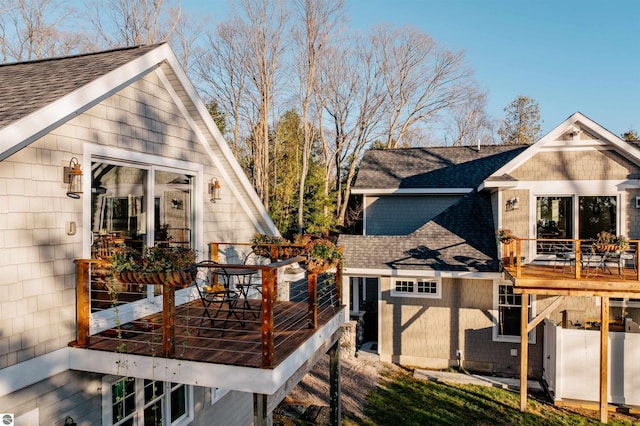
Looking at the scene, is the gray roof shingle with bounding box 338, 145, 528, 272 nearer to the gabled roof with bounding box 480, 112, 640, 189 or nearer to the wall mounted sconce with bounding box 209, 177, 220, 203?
the gabled roof with bounding box 480, 112, 640, 189

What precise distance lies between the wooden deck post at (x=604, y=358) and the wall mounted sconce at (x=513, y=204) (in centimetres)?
315

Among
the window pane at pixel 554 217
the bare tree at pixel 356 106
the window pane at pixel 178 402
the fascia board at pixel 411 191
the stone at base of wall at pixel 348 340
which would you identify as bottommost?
the stone at base of wall at pixel 348 340

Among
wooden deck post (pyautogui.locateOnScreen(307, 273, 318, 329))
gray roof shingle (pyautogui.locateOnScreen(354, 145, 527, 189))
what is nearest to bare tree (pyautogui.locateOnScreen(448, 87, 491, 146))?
gray roof shingle (pyautogui.locateOnScreen(354, 145, 527, 189))

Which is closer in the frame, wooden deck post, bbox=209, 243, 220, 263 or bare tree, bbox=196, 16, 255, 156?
wooden deck post, bbox=209, 243, 220, 263

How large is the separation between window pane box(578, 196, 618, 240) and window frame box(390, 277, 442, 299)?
Answer: 3796 mm

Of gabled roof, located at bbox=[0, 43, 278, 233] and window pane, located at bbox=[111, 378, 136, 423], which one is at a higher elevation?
gabled roof, located at bbox=[0, 43, 278, 233]

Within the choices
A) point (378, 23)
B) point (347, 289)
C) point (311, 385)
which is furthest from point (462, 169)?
point (378, 23)

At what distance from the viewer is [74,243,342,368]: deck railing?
457 centimetres

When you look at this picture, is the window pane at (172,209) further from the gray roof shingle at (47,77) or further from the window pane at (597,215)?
the window pane at (597,215)

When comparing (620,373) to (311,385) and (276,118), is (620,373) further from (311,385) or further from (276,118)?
(276,118)

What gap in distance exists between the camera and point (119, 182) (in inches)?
227

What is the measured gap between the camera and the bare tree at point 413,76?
3011cm

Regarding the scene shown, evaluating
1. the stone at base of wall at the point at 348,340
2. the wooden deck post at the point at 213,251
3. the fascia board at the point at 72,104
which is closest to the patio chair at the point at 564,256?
the stone at base of wall at the point at 348,340

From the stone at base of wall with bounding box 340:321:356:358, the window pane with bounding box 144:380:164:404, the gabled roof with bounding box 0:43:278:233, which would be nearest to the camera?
the gabled roof with bounding box 0:43:278:233
